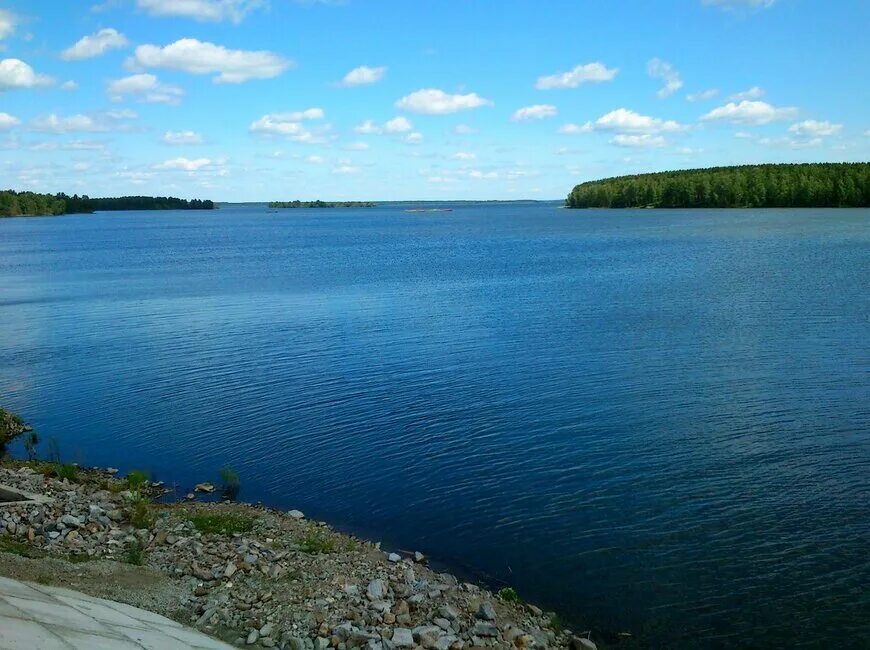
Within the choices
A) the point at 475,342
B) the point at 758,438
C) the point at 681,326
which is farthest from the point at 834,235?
the point at 758,438

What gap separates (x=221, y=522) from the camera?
1823cm

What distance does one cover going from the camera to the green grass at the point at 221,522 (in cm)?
1770

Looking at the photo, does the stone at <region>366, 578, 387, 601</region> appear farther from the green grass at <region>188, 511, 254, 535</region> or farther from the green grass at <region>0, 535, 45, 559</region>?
the green grass at <region>0, 535, 45, 559</region>

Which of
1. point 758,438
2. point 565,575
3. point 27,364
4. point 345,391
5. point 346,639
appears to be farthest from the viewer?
point 27,364

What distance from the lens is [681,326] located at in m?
40.8

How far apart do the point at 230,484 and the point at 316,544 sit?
583 centimetres

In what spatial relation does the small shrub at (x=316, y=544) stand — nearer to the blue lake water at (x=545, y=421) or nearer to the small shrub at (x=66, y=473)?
the blue lake water at (x=545, y=421)

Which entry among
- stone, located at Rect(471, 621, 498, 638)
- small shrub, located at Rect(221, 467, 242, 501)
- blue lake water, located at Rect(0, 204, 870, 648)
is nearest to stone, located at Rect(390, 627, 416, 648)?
stone, located at Rect(471, 621, 498, 638)

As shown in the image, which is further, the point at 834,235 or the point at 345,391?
the point at 834,235

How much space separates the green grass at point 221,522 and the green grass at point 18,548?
3.49 metres

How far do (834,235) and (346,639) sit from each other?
10006 cm

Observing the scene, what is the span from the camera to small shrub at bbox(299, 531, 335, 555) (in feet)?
54.5

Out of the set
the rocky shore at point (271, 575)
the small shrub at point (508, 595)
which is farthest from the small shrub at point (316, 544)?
the small shrub at point (508, 595)

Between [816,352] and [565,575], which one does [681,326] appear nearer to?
[816,352]
